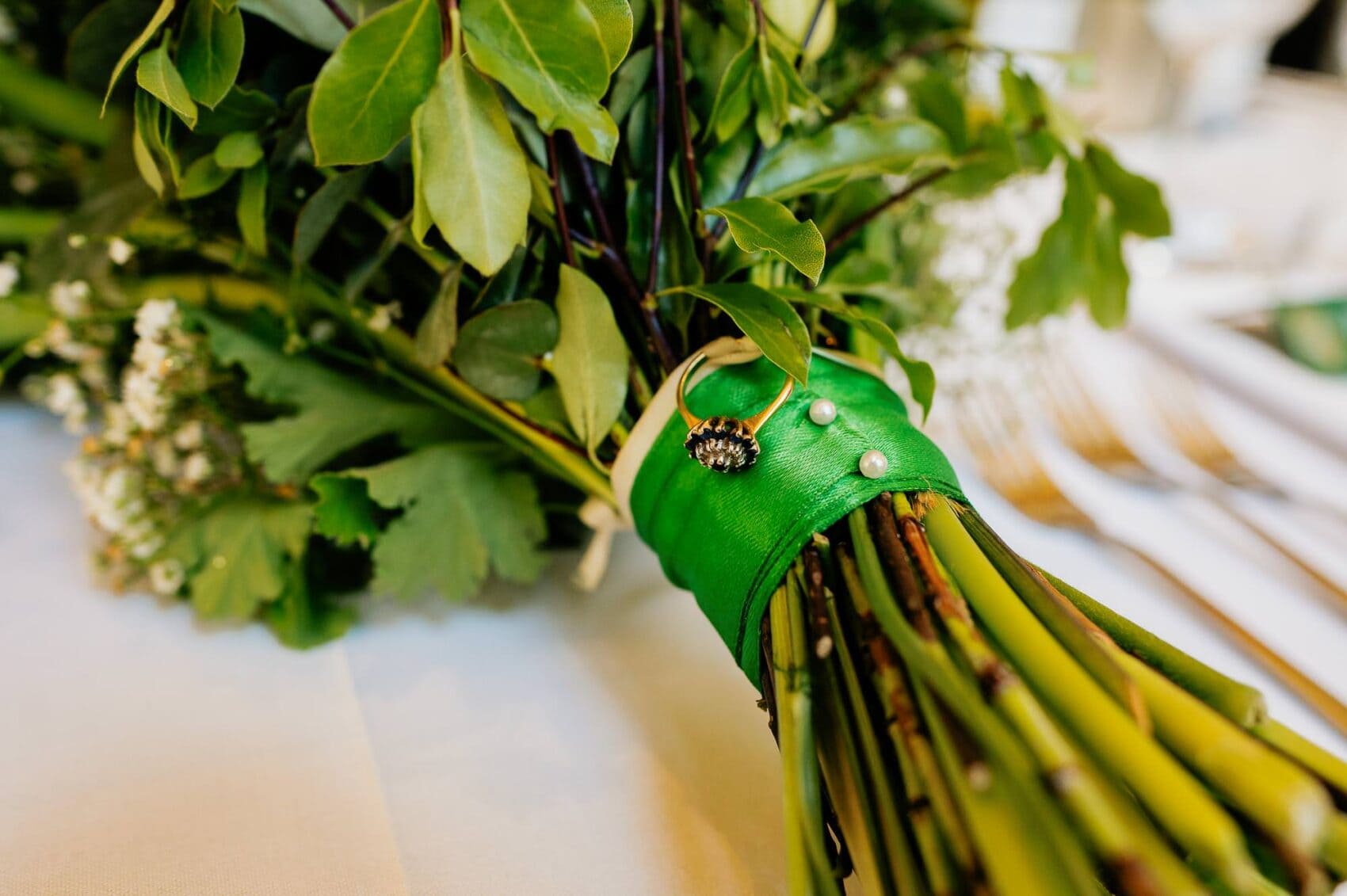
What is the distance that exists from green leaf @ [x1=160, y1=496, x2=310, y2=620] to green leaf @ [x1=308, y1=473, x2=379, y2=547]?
0.03 m

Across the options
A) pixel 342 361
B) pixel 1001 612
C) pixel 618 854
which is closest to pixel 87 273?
pixel 342 361

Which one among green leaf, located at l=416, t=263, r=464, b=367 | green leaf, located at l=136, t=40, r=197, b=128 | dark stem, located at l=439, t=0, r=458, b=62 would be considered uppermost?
dark stem, located at l=439, t=0, r=458, b=62

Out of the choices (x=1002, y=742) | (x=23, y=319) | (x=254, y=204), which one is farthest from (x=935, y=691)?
(x=23, y=319)

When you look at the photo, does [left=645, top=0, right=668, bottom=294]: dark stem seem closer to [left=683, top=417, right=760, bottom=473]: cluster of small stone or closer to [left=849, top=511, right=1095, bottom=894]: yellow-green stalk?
[left=683, top=417, right=760, bottom=473]: cluster of small stone

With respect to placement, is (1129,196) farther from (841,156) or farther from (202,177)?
(202,177)

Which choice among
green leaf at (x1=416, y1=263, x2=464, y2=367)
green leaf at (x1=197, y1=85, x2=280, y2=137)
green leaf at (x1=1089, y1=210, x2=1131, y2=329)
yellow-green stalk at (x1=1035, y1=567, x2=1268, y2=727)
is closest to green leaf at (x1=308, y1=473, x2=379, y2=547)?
green leaf at (x1=416, y1=263, x2=464, y2=367)

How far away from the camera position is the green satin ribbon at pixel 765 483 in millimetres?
416

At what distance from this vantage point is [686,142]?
0.47 meters

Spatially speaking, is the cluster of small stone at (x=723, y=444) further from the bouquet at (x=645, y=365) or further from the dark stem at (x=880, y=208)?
the dark stem at (x=880, y=208)

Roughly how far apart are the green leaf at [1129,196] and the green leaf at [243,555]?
2.07 ft

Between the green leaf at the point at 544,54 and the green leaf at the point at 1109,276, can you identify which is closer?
the green leaf at the point at 544,54

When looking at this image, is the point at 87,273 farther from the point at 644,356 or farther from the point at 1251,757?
the point at 1251,757

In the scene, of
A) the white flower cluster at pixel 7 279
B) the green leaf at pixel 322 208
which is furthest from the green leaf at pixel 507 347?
the white flower cluster at pixel 7 279

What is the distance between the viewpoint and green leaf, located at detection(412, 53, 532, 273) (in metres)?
0.36
